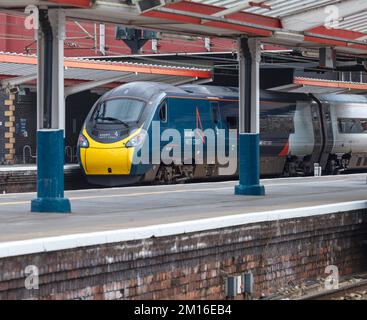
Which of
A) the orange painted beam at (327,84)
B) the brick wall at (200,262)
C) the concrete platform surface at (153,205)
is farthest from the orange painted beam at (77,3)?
the orange painted beam at (327,84)

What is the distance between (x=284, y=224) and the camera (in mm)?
12273

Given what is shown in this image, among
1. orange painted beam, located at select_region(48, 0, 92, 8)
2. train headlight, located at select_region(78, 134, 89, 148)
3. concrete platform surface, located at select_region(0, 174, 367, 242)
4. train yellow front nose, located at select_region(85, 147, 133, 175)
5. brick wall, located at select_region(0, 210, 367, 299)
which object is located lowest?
brick wall, located at select_region(0, 210, 367, 299)

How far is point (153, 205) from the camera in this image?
15.0 meters

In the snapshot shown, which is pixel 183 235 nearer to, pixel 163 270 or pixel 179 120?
pixel 163 270

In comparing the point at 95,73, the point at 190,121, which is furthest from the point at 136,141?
the point at 95,73

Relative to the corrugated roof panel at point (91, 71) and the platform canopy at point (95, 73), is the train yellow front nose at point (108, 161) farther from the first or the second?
the platform canopy at point (95, 73)

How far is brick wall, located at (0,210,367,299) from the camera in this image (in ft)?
28.6

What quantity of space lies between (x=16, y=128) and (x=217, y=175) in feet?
43.4

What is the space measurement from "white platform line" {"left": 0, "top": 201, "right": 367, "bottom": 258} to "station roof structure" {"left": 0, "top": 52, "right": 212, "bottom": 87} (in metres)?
15.1

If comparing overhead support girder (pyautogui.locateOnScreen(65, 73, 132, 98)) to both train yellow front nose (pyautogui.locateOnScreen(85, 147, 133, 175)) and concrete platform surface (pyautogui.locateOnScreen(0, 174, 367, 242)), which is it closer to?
train yellow front nose (pyautogui.locateOnScreen(85, 147, 133, 175))

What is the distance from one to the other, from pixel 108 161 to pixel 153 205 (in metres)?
7.78

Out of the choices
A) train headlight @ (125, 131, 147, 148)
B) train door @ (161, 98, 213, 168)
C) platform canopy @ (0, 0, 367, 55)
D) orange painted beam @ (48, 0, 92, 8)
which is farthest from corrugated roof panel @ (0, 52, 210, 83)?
orange painted beam @ (48, 0, 92, 8)

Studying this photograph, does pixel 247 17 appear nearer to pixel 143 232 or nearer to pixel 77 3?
pixel 77 3

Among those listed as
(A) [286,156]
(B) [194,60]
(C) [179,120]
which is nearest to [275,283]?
(C) [179,120]
